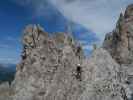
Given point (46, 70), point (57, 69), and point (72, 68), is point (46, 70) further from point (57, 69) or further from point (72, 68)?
point (72, 68)

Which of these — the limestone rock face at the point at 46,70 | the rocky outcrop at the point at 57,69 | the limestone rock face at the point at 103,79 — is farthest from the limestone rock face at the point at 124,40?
the limestone rock face at the point at 46,70

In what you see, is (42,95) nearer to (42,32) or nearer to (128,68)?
(42,32)

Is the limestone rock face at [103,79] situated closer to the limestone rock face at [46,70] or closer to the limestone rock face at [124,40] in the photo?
the limestone rock face at [124,40]

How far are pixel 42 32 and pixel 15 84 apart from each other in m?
17.6

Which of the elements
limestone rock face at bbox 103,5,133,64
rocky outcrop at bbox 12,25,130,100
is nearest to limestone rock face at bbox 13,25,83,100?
rocky outcrop at bbox 12,25,130,100

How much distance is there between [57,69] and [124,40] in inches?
897

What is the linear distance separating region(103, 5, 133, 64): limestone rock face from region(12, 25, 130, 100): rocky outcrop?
2058 mm

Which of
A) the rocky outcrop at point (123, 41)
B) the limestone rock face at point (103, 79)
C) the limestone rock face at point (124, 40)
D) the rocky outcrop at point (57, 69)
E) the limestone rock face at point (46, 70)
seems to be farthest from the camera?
the limestone rock face at point (46, 70)

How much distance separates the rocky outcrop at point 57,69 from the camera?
5844cm

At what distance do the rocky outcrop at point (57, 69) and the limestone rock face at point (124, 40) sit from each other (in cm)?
206

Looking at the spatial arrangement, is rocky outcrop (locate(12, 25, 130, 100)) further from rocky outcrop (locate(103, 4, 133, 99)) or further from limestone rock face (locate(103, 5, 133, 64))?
limestone rock face (locate(103, 5, 133, 64))

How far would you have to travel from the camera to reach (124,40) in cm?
5925

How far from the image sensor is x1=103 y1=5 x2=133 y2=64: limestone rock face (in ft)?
187

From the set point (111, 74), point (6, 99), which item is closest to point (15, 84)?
point (6, 99)
